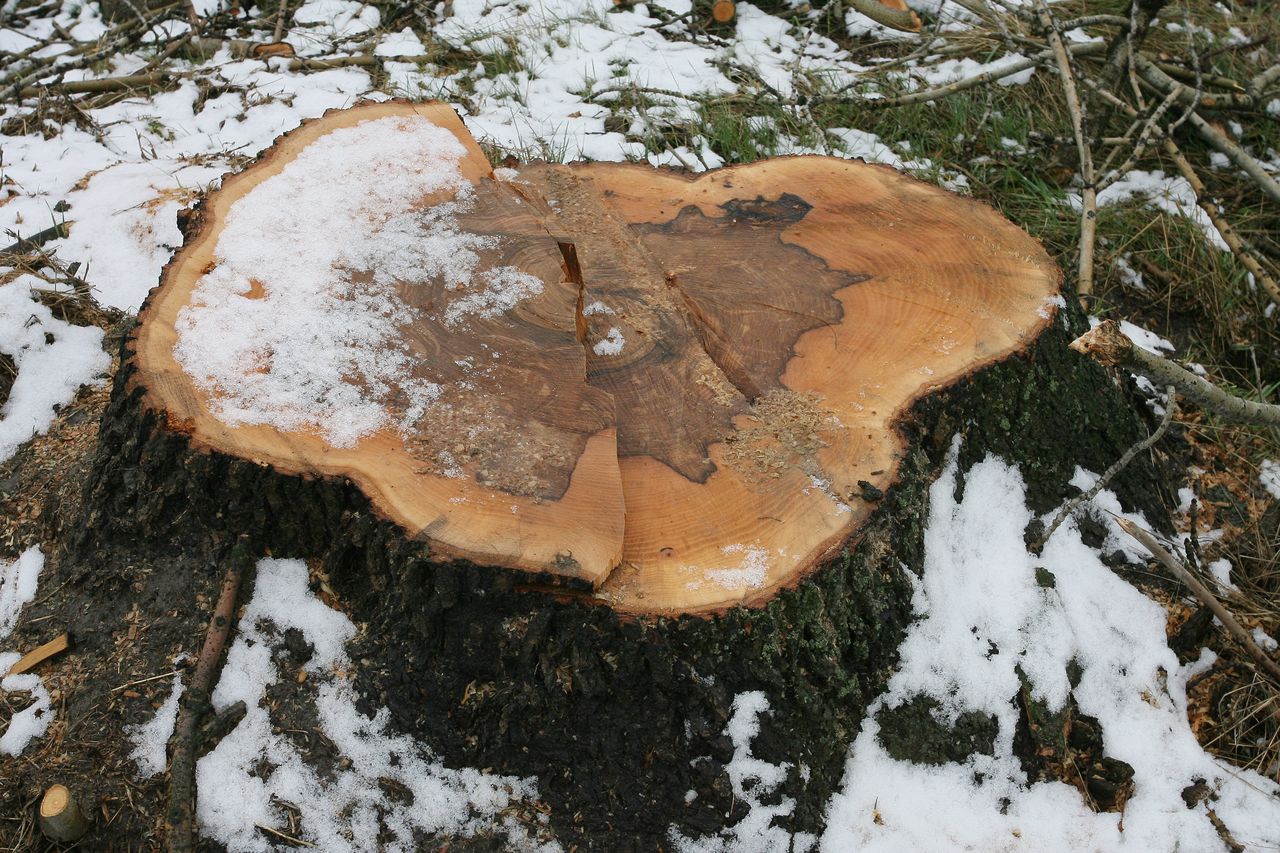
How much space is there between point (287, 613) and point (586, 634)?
2.16 feet

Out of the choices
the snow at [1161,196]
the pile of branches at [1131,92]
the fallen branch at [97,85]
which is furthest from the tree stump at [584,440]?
the fallen branch at [97,85]

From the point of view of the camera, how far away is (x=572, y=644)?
1599 mm

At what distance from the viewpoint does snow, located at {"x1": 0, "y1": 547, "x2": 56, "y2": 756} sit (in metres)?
1.81

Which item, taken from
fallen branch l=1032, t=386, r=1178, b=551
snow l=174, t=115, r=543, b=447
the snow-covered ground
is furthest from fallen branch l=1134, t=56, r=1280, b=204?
snow l=174, t=115, r=543, b=447

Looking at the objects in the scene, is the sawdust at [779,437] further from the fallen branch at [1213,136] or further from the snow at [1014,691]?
the fallen branch at [1213,136]

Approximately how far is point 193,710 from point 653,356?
1.12 m

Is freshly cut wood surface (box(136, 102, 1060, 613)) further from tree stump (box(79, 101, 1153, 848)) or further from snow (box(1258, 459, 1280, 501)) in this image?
snow (box(1258, 459, 1280, 501))

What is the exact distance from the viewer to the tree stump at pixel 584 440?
159 cm

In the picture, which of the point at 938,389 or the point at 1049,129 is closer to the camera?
the point at 938,389

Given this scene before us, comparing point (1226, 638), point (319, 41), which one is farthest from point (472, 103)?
point (1226, 638)

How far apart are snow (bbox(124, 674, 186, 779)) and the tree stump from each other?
12.2 inches

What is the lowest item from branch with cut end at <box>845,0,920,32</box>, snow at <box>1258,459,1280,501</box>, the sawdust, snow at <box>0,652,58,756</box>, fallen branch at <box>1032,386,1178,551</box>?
snow at <box>1258,459,1280,501</box>

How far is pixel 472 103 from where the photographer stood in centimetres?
367

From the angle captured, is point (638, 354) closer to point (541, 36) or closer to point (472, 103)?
point (472, 103)
